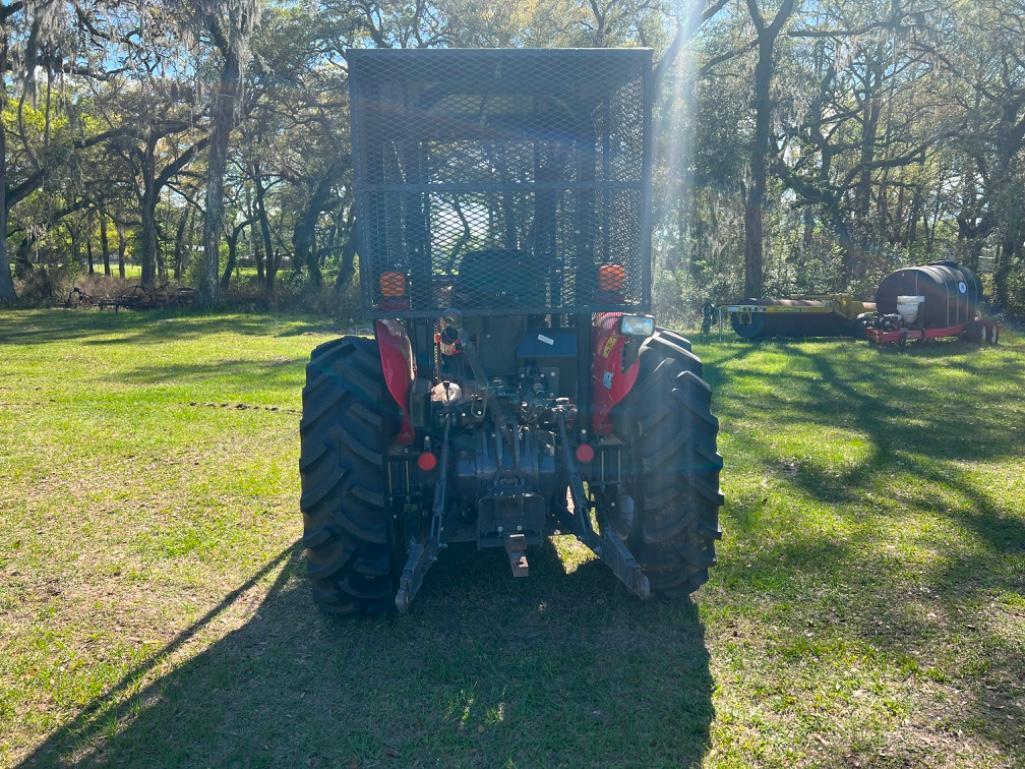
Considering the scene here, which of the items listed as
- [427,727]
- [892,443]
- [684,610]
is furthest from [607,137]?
[892,443]

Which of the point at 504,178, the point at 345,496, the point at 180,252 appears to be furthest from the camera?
the point at 180,252

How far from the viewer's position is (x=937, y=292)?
596 inches

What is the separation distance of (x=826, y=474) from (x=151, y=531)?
5.41m

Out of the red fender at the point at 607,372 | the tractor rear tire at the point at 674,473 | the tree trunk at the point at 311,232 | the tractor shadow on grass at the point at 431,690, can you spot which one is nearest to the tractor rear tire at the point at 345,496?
the tractor shadow on grass at the point at 431,690

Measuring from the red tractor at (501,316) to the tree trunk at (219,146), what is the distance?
70.0 ft

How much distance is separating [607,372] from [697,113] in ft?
66.3

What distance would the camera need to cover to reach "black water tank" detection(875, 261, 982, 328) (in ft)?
49.8

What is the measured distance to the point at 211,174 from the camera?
977 inches

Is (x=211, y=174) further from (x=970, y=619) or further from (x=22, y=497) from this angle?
(x=970, y=619)

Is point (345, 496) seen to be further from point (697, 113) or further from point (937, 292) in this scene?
point (697, 113)

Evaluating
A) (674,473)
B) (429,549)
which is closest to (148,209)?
(429,549)

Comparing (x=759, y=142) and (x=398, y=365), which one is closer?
(x=398, y=365)

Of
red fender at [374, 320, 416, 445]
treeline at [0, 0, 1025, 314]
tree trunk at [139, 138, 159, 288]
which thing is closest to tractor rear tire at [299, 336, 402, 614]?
red fender at [374, 320, 416, 445]

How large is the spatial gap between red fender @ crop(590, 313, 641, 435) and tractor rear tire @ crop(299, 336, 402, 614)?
1.20m
